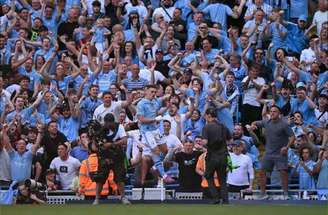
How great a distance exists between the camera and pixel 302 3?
20.1 metres

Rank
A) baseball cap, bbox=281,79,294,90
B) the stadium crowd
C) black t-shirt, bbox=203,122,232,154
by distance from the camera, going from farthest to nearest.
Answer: baseball cap, bbox=281,79,294,90, the stadium crowd, black t-shirt, bbox=203,122,232,154

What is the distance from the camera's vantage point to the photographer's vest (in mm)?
16094

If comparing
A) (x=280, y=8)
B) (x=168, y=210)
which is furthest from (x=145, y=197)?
(x=280, y=8)

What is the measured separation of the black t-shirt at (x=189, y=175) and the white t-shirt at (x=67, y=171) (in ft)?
6.21

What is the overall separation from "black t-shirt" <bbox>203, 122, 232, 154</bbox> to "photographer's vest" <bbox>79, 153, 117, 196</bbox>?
1.87m

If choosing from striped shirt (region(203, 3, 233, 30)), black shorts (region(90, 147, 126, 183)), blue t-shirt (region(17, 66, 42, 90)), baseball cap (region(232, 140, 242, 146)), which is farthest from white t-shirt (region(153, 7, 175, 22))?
black shorts (region(90, 147, 126, 183))

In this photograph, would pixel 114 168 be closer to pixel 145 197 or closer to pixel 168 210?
pixel 145 197

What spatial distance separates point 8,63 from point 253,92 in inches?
197


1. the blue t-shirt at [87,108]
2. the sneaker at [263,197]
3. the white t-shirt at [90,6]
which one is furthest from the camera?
the white t-shirt at [90,6]

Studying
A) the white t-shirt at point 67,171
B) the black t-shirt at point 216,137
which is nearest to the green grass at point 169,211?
the black t-shirt at point 216,137

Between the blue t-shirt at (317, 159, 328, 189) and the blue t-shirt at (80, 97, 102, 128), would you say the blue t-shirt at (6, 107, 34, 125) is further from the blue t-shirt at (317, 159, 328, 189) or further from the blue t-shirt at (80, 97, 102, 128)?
the blue t-shirt at (317, 159, 328, 189)

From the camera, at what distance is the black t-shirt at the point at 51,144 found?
1750cm

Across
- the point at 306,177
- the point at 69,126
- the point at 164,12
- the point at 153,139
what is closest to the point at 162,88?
the point at 153,139

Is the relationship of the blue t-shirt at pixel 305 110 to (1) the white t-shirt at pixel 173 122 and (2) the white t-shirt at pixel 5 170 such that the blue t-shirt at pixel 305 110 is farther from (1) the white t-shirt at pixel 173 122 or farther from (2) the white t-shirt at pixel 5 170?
(2) the white t-shirt at pixel 5 170
